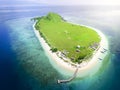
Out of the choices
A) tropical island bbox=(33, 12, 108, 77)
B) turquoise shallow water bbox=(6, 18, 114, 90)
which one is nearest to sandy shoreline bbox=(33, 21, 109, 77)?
tropical island bbox=(33, 12, 108, 77)

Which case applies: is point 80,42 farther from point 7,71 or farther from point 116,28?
point 116,28

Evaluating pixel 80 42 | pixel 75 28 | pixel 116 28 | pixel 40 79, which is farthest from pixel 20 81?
pixel 116 28

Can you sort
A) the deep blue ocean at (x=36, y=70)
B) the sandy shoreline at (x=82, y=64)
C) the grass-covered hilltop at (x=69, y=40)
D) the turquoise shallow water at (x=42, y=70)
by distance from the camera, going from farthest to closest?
the grass-covered hilltop at (x=69, y=40)
the sandy shoreline at (x=82, y=64)
the turquoise shallow water at (x=42, y=70)
the deep blue ocean at (x=36, y=70)

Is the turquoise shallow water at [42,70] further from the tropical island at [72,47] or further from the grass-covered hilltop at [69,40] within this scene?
the grass-covered hilltop at [69,40]

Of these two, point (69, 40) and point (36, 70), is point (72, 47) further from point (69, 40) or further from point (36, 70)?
point (36, 70)

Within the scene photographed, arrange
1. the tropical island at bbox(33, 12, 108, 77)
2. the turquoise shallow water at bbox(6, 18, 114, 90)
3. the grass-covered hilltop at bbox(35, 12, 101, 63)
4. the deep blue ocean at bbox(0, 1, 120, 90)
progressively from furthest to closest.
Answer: the grass-covered hilltop at bbox(35, 12, 101, 63), the tropical island at bbox(33, 12, 108, 77), the turquoise shallow water at bbox(6, 18, 114, 90), the deep blue ocean at bbox(0, 1, 120, 90)

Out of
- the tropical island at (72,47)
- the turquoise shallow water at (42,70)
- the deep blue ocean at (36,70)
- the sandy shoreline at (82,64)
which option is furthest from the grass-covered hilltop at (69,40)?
the turquoise shallow water at (42,70)

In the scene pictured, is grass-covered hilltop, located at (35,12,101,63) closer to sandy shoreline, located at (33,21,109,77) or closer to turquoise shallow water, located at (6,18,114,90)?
→ sandy shoreline, located at (33,21,109,77)
